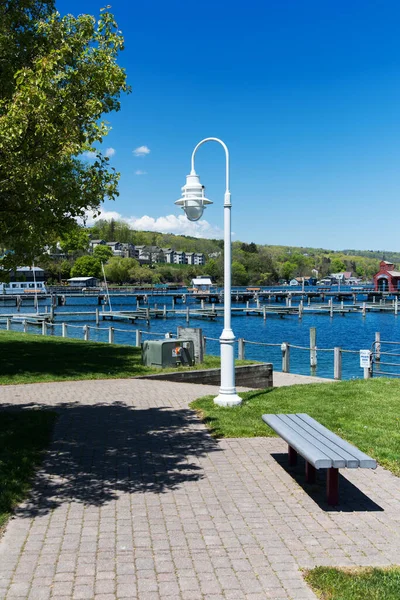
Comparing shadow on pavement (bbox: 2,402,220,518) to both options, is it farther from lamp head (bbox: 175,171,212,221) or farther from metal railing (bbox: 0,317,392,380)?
metal railing (bbox: 0,317,392,380)

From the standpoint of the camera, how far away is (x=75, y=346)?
20.9 m

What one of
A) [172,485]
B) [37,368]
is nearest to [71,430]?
[172,485]

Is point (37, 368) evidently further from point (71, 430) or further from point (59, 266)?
point (59, 266)

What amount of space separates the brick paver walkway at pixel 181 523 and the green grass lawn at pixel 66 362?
6.06 m

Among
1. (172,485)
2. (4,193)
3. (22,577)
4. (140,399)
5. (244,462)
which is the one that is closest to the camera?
(22,577)

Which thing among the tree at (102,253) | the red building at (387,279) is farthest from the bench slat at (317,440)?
the tree at (102,253)

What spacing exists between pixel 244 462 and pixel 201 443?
3.22ft

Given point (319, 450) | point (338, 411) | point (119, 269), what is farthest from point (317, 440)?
point (119, 269)

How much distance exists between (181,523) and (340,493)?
199cm

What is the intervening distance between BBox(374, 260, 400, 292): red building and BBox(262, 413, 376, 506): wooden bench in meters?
118

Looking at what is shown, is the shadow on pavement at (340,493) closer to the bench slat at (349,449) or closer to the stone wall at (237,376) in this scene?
the bench slat at (349,449)

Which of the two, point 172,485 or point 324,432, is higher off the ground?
point 324,432

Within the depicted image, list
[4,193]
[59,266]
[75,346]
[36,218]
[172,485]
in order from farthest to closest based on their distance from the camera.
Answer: [59,266] → [75,346] → [36,218] → [4,193] → [172,485]

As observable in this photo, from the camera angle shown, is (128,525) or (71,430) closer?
(128,525)
